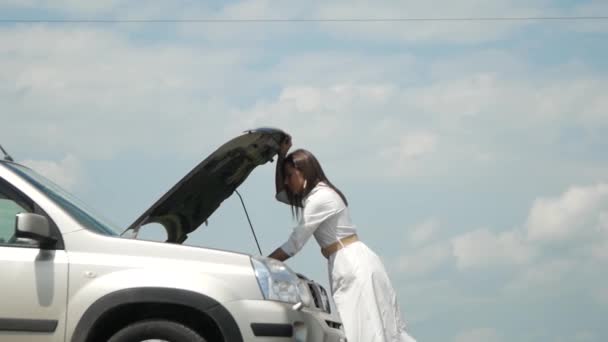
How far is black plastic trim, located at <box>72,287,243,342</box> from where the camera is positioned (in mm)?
6594

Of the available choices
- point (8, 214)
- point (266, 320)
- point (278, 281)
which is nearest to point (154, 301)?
point (266, 320)

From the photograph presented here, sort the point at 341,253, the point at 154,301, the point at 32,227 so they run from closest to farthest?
1. the point at 32,227
2. the point at 154,301
3. the point at 341,253

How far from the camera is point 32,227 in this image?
21.4ft

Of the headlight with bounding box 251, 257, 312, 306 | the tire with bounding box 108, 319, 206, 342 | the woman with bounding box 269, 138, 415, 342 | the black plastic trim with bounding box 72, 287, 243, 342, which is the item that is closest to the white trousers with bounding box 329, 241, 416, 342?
the woman with bounding box 269, 138, 415, 342

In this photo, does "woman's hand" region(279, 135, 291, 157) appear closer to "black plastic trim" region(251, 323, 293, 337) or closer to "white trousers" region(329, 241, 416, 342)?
"white trousers" region(329, 241, 416, 342)

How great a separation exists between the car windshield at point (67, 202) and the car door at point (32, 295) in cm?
42

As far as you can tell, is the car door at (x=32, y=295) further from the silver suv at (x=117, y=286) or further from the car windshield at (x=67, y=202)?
the car windshield at (x=67, y=202)

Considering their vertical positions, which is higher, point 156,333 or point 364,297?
point 364,297

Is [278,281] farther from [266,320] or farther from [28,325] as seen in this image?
[28,325]

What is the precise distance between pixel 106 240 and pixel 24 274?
1.67 feet

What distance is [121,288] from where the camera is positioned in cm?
663

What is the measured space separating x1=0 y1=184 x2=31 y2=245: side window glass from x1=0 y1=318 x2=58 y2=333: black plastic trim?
50cm

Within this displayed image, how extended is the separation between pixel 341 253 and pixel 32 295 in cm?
235

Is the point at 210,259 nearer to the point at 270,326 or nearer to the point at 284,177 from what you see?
the point at 270,326
